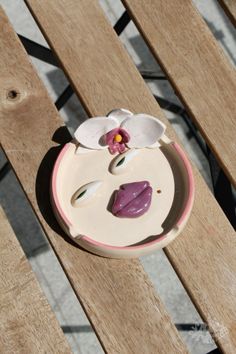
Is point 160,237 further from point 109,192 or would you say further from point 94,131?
point 94,131

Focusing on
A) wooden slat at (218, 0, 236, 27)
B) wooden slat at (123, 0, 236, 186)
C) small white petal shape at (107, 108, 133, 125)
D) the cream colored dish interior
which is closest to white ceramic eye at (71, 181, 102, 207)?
the cream colored dish interior

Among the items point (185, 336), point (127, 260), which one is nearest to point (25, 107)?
point (127, 260)

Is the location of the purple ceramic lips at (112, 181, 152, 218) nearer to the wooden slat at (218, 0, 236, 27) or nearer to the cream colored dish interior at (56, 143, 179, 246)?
the cream colored dish interior at (56, 143, 179, 246)

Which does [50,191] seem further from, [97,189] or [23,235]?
[23,235]

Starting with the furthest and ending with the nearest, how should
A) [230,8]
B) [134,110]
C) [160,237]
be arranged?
[230,8], [134,110], [160,237]

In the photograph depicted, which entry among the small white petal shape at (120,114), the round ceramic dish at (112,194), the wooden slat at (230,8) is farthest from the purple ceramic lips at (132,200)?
the wooden slat at (230,8)

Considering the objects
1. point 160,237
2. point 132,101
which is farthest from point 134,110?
point 160,237
